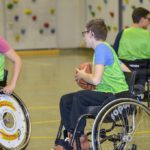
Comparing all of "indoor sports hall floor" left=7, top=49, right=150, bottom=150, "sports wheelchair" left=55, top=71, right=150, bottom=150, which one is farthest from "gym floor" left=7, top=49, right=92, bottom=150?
"sports wheelchair" left=55, top=71, right=150, bottom=150

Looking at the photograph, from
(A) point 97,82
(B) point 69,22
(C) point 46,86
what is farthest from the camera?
(B) point 69,22

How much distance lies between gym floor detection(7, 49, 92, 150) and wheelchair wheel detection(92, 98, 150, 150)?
852mm

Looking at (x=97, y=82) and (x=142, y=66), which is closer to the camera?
(x=97, y=82)

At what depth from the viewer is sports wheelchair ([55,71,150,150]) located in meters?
3.24

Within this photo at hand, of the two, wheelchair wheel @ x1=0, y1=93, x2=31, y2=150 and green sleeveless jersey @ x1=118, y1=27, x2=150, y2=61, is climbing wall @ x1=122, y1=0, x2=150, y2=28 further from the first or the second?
wheelchair wheel @ x1=0, y1=93, x2=31, y2=150

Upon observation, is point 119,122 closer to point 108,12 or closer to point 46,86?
point 46,86

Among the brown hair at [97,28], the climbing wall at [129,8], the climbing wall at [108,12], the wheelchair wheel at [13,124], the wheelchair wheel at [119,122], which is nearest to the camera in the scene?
the wheelchair wheel at [119,122]

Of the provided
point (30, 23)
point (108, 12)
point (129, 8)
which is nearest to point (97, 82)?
point (129, 8)

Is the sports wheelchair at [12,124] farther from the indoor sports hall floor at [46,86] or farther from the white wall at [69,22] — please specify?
the white wall at [69,22]

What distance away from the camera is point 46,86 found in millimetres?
7234

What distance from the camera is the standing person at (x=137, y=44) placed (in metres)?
5.02

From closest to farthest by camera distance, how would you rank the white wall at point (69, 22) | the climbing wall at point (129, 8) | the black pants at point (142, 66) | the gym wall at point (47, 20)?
the black pants at point (142, 66) < the climbing wall at point (129, 8) < the gym wall at point (47, 20) < the white wall at point (69, 22)

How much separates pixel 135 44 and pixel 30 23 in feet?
23.0

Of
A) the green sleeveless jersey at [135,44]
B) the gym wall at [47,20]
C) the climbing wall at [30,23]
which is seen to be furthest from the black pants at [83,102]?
the climbing wall at [30,23]
